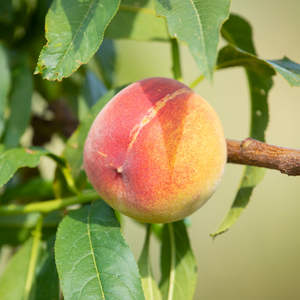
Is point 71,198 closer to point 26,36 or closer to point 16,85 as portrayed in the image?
point 16,85

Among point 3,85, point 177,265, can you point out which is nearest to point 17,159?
point 3,85

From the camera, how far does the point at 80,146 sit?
0.55 m

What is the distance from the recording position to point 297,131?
49.4 inches

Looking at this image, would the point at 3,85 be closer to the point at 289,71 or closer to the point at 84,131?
the point at 84,131

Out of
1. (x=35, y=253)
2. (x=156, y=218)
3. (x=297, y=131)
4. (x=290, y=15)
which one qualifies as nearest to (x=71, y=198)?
(x=35, y=253)

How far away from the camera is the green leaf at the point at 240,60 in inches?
16.9

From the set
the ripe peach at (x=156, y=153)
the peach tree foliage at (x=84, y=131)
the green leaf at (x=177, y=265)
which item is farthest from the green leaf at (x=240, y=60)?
the green leaf at (x=177, y=265)

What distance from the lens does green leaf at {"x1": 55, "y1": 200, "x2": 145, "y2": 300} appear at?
0.35 m

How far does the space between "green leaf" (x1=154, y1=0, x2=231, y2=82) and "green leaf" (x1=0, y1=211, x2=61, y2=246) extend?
0.51 m

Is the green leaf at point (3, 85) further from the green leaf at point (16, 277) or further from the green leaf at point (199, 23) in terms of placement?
the green leaf at point (199, 23)

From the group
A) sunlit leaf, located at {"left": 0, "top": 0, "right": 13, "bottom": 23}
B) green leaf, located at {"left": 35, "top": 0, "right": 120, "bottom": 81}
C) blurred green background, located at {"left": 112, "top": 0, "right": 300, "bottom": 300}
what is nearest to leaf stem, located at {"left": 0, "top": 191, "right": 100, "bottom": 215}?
green leaf, located at {"left": 35, "top": 0, "right": 120, "bottom": 81}

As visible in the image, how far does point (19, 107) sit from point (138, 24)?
0.33 meters

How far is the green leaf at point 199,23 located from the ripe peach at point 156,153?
0.32ft

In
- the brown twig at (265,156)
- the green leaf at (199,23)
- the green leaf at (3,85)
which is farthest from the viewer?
the green leaf at (3,85)
